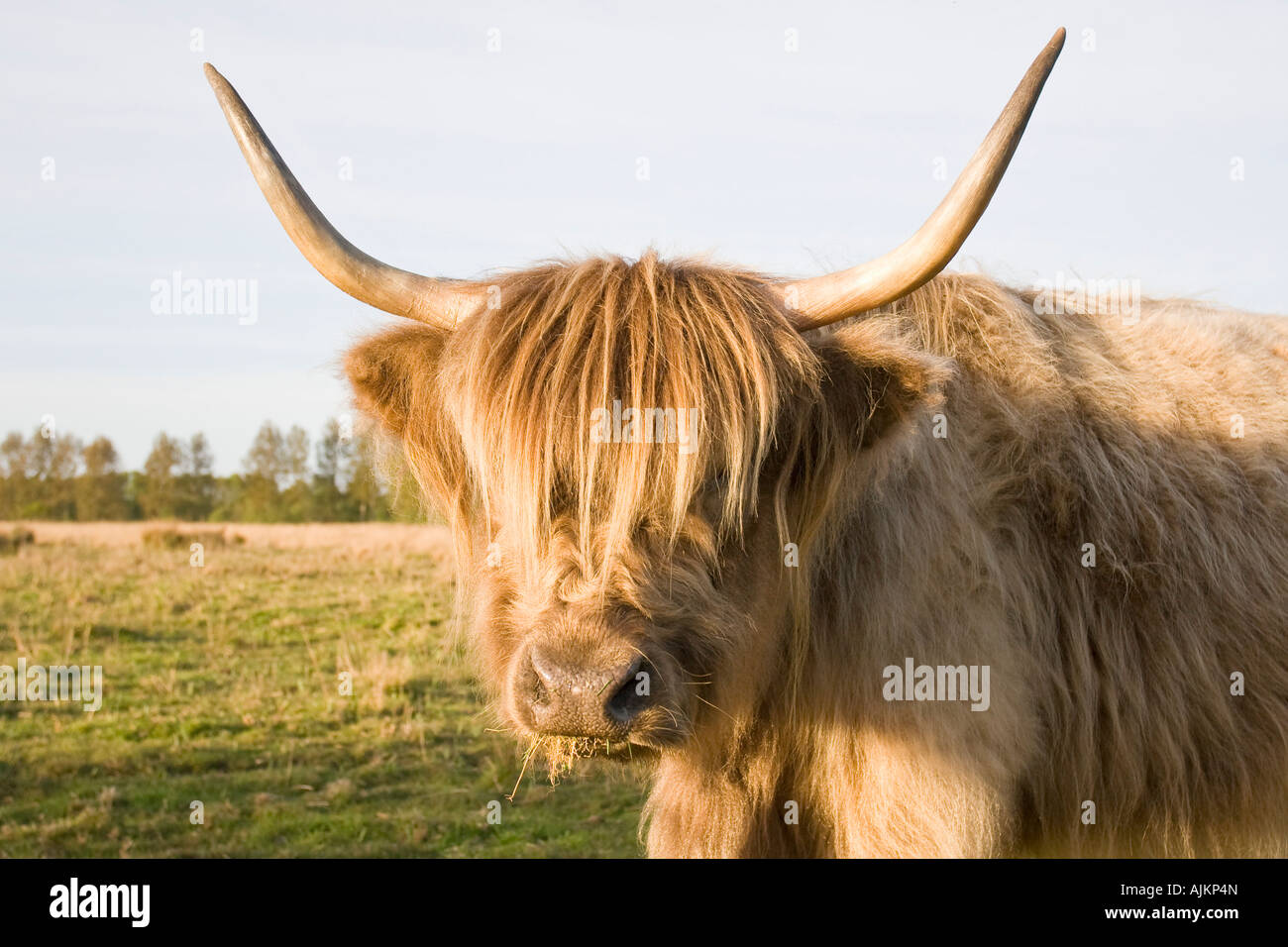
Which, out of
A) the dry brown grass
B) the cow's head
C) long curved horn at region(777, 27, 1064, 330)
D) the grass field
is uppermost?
long curved horn at region(777, 27, 1064, 330)

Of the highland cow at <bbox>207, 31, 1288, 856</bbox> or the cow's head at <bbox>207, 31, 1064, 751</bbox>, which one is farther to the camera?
the highland cow at <bbox>207, 31, 1288, 856</bbox>

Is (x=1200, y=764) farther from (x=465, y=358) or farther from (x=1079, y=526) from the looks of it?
(x=465, y=358)

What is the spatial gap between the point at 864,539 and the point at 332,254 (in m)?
1.66

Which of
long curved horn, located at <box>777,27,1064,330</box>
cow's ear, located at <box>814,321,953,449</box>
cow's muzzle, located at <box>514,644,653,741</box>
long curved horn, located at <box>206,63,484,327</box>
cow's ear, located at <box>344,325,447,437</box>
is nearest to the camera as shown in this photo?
cow's muzzle, located at <box>514,644,653,741</box>

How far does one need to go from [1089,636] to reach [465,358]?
2047mm

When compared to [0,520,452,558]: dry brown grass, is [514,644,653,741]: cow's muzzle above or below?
above

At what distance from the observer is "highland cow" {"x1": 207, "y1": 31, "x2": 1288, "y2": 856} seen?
273cm

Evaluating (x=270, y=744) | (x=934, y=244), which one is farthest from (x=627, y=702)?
(x=270, y=744)

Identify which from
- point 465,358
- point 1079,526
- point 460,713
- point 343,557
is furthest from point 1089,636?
point 343,557

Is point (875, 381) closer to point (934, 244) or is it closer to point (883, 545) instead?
point (934, 244)

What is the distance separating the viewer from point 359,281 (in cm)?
319

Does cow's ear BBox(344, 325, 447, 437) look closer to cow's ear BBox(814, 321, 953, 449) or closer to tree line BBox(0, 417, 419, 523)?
cow's ear BBox(814, 321, 953, 449)

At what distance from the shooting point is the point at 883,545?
10.4 ft

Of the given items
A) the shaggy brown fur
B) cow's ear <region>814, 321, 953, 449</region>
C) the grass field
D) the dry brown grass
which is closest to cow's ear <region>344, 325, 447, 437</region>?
the shaggy brown fur
